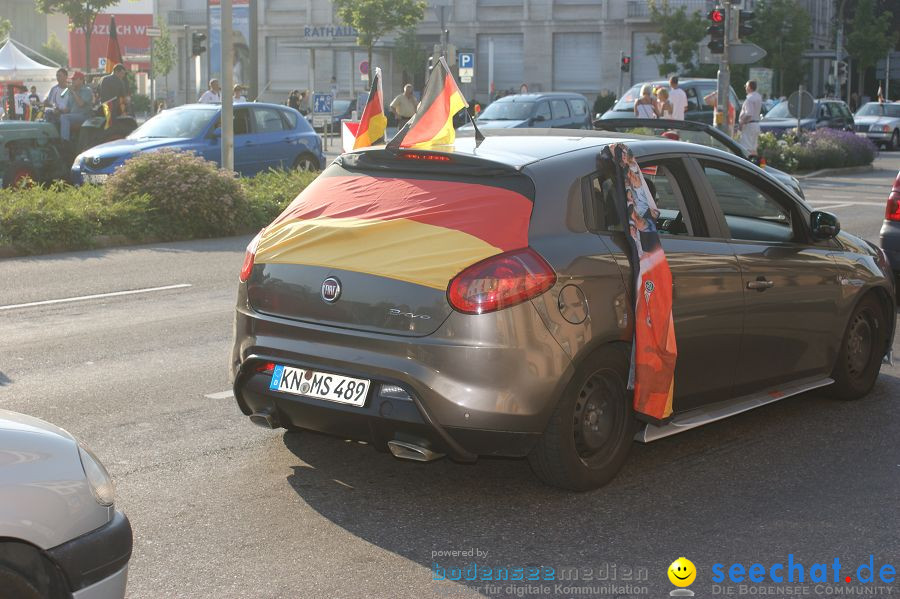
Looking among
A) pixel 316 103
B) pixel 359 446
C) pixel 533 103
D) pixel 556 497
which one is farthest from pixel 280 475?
pixel 316 103

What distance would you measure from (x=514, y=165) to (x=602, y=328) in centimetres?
78

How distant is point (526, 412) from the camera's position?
5.30 m

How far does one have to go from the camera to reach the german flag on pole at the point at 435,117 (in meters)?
6.08

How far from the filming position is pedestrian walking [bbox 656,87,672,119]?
26.1 m

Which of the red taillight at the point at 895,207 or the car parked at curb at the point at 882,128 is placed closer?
the red taillight at the point at 895,207

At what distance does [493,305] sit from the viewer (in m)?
5.26

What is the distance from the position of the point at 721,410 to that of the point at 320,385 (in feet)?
6.66

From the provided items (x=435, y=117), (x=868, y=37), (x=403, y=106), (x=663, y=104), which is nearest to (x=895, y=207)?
(x=435, y=117)

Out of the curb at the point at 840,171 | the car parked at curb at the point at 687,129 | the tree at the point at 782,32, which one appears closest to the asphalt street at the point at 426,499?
the car parked at curb at the point at 687,129

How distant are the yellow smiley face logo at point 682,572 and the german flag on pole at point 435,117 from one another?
2238 mm

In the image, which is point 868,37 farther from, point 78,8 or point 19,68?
point 19,68

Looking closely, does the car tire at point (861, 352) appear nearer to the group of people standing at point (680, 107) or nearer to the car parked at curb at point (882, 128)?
the group of people standing at point (680, 107)

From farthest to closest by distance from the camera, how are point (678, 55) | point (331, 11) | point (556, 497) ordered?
point (331, 11) → point (678, 55) → point (556, 497)

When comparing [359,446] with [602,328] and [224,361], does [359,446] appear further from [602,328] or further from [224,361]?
[224,361]
